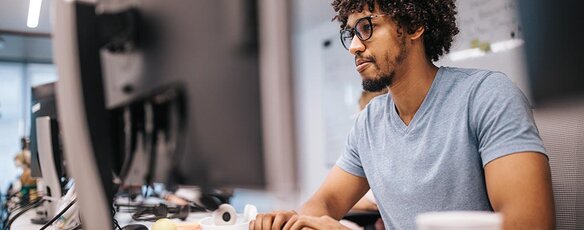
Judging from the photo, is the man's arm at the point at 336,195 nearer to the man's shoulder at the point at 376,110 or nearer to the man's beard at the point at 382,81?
the man's shoulder at the point at 376,110

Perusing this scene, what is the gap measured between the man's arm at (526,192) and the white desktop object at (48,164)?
38.8 inches

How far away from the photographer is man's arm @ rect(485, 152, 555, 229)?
0.75 metres

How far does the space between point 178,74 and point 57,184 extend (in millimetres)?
760

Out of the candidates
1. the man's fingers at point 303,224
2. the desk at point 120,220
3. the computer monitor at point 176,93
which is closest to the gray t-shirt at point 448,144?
the man's fingers at point 303,224

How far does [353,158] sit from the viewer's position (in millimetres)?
1190

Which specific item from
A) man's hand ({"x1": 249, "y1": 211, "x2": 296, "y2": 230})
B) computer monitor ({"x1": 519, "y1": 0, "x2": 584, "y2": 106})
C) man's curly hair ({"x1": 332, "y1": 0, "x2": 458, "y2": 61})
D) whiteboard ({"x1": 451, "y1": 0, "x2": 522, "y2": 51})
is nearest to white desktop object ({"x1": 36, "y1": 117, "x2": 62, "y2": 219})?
man's hand ({"x1": 249, "y1": 211, "x2": 296, "y2": 230})

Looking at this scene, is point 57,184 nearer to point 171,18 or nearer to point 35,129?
point 35,129

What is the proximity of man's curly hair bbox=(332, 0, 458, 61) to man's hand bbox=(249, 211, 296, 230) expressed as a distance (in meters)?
0.56

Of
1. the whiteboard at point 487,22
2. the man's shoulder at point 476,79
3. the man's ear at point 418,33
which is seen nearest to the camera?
the man's shoulder at point 476,79

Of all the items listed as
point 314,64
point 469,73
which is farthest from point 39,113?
point 314,64

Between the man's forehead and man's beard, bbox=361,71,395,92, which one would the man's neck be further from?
the man's forehead

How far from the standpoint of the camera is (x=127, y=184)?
610mm

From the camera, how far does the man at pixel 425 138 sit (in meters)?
0.77

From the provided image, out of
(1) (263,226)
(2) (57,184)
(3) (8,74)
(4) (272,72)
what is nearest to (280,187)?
(4) (272,72)
